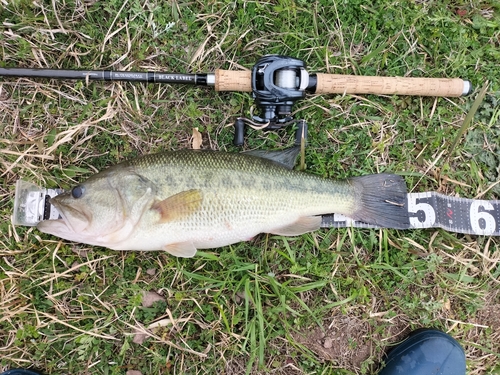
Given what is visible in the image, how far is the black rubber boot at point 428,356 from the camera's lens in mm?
3348

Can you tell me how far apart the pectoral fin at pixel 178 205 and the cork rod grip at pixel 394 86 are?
1361 millimetres

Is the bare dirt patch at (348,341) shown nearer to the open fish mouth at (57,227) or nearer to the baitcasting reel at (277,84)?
the baitcasting reel at (277,84)

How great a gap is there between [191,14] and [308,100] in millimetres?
1255

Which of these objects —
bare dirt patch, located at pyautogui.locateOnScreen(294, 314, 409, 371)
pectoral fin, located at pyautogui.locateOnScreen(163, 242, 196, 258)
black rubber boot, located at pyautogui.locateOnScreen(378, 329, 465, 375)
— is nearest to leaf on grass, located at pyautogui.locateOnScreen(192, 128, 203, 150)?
pectoral fin, located at pyautogui.locateOnScreen(163, 242, 196, 258)

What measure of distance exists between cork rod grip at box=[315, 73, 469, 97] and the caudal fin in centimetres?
72

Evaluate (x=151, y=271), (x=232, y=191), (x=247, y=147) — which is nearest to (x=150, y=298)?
(x=151, y=271)

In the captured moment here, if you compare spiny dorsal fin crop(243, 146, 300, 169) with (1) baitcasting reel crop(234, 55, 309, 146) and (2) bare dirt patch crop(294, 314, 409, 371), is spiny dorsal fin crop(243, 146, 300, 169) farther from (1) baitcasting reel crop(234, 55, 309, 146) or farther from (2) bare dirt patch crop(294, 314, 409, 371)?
(2) bare dirt patch crop(294, 314, 409, 371)

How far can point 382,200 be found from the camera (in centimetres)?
327

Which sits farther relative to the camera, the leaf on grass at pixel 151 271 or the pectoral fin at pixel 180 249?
the leaf on grass at pixel 151 271

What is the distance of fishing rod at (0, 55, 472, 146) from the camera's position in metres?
3.00

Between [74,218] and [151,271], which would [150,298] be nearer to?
[151,271]

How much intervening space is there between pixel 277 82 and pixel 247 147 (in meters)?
0.64

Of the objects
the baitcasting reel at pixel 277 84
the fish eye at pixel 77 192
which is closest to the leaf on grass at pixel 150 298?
the fish eye at pixel 77 192

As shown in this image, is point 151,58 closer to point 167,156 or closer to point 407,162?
point 167,156
